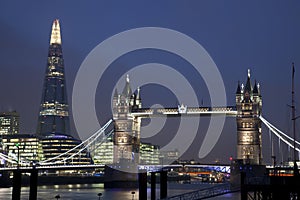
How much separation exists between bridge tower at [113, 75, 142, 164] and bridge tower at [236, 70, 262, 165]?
67.3 feet

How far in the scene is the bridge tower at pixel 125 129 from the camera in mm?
115375

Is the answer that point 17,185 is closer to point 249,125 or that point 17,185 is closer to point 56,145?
point 249,125

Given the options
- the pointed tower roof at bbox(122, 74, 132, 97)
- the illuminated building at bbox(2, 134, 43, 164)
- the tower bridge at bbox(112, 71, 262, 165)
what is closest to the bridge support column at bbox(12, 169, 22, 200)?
the tower bridge at bbox(112, 71, 262, 165)

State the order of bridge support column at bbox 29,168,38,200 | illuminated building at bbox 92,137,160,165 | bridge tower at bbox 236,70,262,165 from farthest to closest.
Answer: illuminated building at bbox 92,137,160,165 → bridge tower at bbox 236,70,262,165 → bridge support column at bbox 29,168,38,200

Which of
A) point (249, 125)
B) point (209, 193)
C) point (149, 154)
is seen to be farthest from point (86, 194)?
point (149, 154)

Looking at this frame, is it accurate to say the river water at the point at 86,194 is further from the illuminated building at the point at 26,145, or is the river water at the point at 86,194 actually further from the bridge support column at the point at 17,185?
the illuminated building at the point at 26,145

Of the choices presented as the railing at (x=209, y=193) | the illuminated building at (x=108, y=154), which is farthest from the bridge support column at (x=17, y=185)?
the illuminated building at (x=108, y=154)

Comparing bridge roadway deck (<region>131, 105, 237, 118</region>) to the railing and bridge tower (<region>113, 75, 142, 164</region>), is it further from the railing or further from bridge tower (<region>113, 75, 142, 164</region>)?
the railing

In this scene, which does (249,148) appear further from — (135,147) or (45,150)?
(45,150)

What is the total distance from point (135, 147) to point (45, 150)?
5727 centimetres

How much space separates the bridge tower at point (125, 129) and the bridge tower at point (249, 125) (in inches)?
807

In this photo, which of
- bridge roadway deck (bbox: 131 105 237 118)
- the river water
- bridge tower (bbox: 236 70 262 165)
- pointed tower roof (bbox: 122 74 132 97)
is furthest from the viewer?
pointed tower roof (bbox: 122 74 132 97)

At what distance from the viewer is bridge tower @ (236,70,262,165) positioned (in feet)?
346

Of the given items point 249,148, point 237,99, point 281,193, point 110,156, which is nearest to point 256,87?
point 237,99
